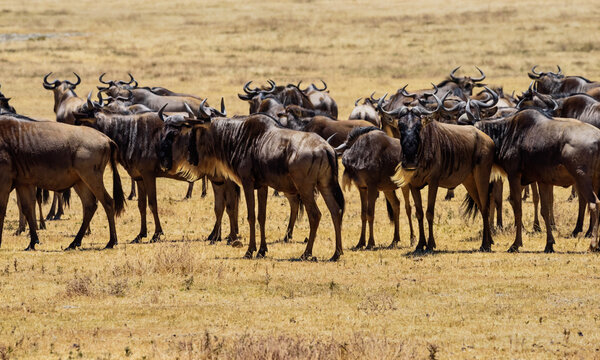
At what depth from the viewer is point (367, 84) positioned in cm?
4128

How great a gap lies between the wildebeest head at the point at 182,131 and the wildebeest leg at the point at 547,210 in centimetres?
489

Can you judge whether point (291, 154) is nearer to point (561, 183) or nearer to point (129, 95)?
point (561, 183)

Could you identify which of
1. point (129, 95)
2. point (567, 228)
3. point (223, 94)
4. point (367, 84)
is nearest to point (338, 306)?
point (567, 228)

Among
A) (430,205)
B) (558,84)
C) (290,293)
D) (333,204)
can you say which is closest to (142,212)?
(333,204)

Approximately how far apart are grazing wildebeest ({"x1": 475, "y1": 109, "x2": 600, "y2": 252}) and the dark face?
1.48 meters

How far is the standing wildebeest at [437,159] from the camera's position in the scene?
1411 cm

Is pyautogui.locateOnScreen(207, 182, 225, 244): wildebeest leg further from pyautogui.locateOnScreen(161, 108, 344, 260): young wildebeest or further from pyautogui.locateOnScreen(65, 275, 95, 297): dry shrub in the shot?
pyautogui.locateOnScreen(65, 275, 95, 297): dry shrub

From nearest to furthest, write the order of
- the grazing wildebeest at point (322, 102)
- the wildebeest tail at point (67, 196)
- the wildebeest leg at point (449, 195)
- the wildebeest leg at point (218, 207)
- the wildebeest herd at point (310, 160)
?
the wildebeest herd at point (310, 160)
the wildebeest leg at point (218, 207)
the wildebeest tail at point (67, 196)
the wildebeest leg at point (449, 195)
the grazing wildebeest at point (322, 102)

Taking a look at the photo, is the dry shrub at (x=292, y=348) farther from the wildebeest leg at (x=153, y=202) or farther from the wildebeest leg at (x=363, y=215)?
the wildebeest leg at (x=153, y=202)

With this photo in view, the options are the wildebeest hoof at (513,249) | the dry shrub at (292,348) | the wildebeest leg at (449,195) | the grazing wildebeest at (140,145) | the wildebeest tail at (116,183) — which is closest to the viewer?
the dry shrub at (292,348)

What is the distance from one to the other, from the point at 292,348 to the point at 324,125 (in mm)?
11414

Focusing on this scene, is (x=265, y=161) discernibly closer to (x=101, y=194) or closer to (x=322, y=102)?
(x=101, y=194)

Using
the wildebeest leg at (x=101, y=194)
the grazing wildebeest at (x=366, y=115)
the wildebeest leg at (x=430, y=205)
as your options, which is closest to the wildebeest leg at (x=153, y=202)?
the wildebeest leg at (x=101, y=194)

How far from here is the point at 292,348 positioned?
8648 mm
